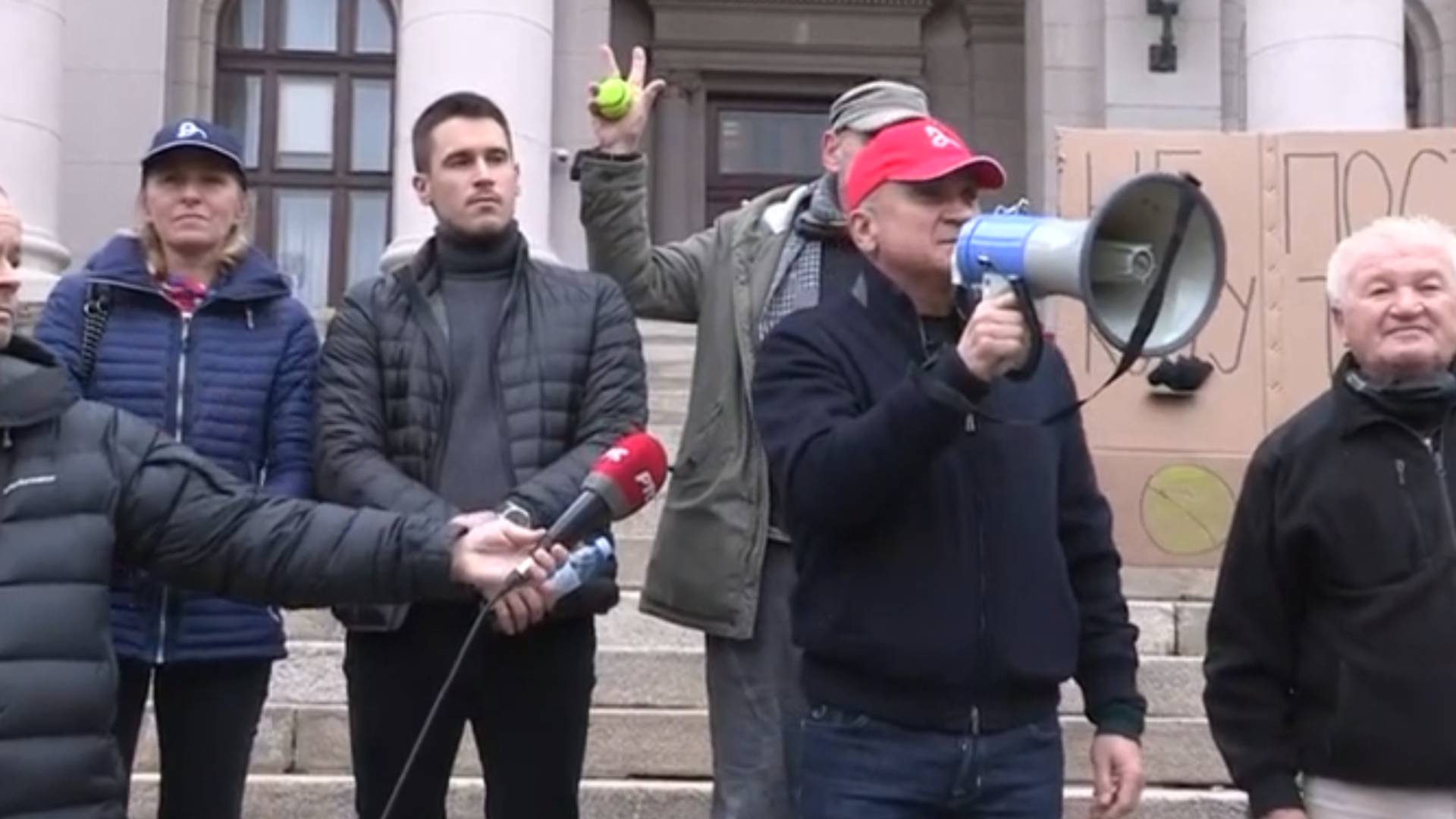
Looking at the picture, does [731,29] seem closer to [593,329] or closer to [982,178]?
[593,329]

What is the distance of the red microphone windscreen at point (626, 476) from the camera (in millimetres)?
3162

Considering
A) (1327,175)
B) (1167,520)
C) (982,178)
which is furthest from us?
(1327,175)

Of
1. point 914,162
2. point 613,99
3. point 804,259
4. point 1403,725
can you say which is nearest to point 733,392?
point 804,259

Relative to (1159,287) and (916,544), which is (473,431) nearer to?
(916,544)

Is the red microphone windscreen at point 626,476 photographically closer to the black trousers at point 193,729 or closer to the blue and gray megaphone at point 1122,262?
the blue and gray megaphone at point 1122,262

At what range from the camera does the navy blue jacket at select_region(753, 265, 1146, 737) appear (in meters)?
3.27

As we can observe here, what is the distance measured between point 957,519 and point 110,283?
2.02 m

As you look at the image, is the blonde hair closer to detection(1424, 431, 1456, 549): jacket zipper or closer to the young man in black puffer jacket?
detection(1424, 431, 1456, 549): jacket zipper

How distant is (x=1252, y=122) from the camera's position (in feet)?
38.0

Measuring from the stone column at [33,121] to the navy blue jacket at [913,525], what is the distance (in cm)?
832

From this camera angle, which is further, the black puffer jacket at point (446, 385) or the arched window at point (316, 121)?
the arched window at point (316, 121)

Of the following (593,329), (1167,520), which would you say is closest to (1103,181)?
(1167,520)

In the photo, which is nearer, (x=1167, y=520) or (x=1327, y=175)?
(x=1167, y=520)

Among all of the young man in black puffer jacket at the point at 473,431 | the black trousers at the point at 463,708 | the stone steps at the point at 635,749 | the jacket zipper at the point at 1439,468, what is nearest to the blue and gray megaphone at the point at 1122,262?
the jacket zipper at the point at 1439,468
